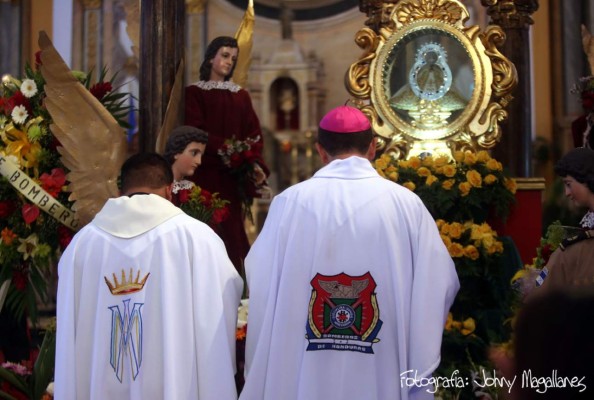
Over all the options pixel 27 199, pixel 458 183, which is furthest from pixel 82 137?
pixel 458 183

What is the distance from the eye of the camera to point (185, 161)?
A: 4.88 meters

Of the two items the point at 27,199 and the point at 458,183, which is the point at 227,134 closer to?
the point at 27,199

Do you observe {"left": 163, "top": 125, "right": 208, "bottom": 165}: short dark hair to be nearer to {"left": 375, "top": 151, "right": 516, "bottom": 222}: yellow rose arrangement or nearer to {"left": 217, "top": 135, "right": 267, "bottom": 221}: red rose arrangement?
{"left": 217, "top": 135, "right": 267, "bottom": 221}: red rose arrangement

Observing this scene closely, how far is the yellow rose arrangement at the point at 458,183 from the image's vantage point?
5090mm

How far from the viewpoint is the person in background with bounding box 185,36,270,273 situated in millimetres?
5805

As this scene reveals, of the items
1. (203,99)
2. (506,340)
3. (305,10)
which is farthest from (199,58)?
(506,340)

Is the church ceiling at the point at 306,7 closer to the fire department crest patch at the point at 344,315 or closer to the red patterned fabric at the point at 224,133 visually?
the red patterned fabric at the point at 224,133

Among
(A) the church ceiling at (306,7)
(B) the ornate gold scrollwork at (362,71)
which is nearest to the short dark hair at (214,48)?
(B) the ornate gold scrollwork at (362,71)

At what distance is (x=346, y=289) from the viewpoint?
348cm

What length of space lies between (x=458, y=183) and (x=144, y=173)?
6.97 ft

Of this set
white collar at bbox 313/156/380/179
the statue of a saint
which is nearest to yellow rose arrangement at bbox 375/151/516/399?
the statue of a saint

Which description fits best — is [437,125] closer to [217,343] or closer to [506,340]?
Result: [506,340]

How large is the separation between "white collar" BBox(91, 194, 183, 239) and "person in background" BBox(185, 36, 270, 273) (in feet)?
6.76

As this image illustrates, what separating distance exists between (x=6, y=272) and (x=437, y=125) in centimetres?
275
